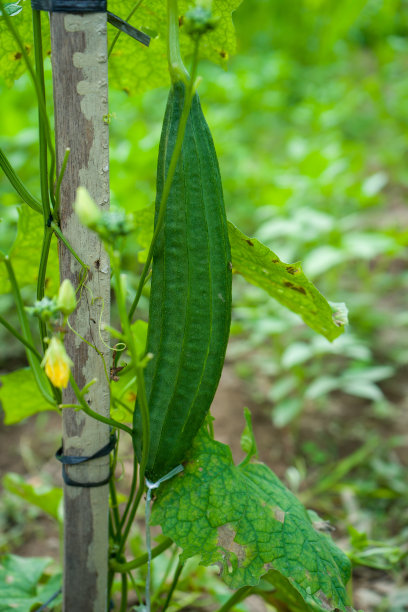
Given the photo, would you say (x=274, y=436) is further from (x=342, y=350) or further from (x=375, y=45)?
(x=375, y=45)

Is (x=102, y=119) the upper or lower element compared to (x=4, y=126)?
lower

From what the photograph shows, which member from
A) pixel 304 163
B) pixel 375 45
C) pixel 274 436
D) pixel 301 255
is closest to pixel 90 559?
pixel 274 436

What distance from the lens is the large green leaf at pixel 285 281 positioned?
789mm

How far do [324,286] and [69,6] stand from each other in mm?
2049

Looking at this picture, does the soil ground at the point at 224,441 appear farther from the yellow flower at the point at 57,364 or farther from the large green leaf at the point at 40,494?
the yellow flower at the point at 57,364

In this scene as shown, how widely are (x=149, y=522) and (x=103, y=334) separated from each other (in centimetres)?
26

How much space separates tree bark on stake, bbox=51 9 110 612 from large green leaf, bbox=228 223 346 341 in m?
0.20

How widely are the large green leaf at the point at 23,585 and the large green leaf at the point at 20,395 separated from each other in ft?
1.04

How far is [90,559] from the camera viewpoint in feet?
2.85

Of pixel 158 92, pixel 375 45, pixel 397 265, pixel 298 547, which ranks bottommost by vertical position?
pixel 298 547

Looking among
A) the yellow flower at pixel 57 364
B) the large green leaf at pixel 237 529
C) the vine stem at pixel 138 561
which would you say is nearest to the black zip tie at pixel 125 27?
the yellow flower at pixel 57 364

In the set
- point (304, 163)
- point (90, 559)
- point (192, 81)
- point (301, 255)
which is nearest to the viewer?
point (192, 81)

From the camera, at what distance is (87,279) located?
0.74m

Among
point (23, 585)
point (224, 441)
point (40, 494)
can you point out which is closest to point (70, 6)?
point (40, 494)
